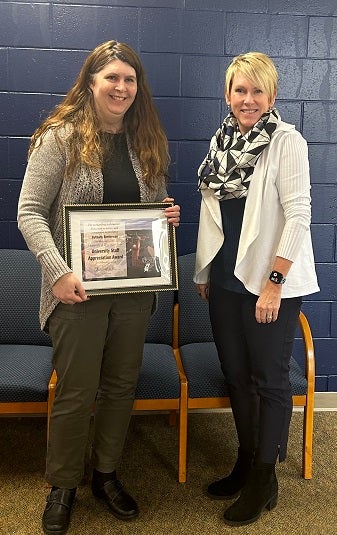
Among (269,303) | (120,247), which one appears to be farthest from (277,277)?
(120,247)

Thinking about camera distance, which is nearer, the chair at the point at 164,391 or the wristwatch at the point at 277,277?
the wristwatch at the point at 277,277

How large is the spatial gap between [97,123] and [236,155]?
510 millimetres

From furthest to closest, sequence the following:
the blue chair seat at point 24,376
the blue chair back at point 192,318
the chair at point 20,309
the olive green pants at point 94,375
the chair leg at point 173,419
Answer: the chair leg at point 173,419, the blue chair back at point 192,318, the chair at point 20,309, the blue chair seat at point 24,376, the olive green pants at point 94,375

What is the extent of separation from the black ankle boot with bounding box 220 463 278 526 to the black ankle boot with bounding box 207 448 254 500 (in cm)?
14

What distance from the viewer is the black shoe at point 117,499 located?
87.3 inches

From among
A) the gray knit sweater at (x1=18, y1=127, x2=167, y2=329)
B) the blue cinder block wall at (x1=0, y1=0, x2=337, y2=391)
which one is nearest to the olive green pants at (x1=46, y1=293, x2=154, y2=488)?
the gray knit sweater at (x1=18, y1=127, x2=167, y2=329)

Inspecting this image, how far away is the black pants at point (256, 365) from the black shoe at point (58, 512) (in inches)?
28.6

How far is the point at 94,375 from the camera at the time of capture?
207 cm

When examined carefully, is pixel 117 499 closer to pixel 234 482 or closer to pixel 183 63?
pixel 234 482

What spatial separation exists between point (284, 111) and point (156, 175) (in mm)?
1186

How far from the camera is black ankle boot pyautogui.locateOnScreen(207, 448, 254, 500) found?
2361mm

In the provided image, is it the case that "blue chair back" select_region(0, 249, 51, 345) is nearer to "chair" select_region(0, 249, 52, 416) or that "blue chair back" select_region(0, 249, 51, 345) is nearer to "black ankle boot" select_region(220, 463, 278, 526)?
"chair" select_region(0, 249, 52, 416)

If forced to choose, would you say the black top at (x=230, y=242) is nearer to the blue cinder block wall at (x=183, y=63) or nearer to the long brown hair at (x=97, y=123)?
the long brown hair at (x=97, y=123)

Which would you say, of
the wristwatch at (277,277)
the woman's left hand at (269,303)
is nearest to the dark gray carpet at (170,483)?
the woman's left hand at (269,303)
